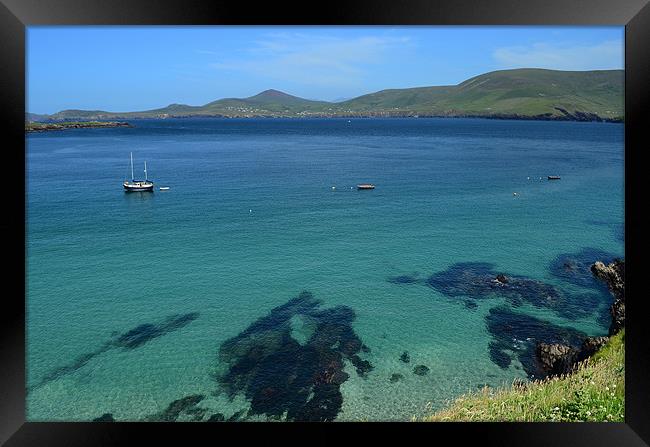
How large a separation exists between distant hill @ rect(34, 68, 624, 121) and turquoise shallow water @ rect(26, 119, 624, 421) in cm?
7806

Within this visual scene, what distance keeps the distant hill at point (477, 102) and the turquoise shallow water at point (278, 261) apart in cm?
7806

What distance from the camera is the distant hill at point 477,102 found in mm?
104300

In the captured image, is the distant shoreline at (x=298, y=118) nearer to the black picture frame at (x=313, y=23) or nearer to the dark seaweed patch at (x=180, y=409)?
the dark seaweed patch at (x=180, y=409)

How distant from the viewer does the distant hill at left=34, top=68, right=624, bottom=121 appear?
104300 mm

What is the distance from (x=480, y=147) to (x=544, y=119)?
2267 inches

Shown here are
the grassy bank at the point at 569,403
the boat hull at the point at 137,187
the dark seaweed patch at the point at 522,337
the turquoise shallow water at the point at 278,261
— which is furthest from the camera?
the boat hull at the point at 137,187

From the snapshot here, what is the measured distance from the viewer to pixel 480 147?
5406cm

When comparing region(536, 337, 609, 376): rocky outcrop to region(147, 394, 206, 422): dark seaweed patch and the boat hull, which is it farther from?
the boat hull

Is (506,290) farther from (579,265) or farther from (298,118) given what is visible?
(298,118)

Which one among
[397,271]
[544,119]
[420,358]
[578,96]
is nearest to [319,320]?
[420,358]

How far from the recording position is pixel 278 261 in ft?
55.8

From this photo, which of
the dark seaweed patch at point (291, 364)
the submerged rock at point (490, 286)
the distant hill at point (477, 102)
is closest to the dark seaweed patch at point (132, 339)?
the dark seaweed patch at point (291, 364)

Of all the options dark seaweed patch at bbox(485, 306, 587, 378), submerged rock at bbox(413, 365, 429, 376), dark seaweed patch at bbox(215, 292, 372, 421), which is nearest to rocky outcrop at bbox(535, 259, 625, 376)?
dark seaweed patch at bbox(485, 306, 587, 378)

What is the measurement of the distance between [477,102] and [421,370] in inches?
5143
